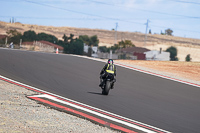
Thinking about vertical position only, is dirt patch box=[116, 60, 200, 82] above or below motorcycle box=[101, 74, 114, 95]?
below

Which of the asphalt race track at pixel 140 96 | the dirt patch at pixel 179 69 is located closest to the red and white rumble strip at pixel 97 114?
the asphalt race track at pixel 140 96

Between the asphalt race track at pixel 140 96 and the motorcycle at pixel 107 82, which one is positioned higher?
the motorcycle at pixel 107 82

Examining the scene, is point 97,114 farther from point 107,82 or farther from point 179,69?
point 179,69

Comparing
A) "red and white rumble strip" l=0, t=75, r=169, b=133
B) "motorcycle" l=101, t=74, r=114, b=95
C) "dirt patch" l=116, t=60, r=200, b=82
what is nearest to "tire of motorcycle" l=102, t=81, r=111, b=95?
"motorcycle" l=101, t=74, r=114, b=95

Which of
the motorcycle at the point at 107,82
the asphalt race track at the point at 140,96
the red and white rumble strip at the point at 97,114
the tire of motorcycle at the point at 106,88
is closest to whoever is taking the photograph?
the red and white rumble strip at the point at 97,114

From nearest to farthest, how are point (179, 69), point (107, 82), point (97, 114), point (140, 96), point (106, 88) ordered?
point (97, 114)
point (107, 82)
point (106, 88)
point (140, 96)
point (179, 69)

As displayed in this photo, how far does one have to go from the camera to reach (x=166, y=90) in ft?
60.5

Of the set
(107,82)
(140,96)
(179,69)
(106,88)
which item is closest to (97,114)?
(107,82)

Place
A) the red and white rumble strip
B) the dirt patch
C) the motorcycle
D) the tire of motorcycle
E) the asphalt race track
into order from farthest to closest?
the dirt patch
the tire of motorcycle
the motorcycle
the asphalt race track
the red and white rumble strip

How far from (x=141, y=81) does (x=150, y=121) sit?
1099 cm

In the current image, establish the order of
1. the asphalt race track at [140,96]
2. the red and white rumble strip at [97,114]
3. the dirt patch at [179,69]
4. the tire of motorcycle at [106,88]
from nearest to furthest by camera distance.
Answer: the red and white rumble strip at [97,114] < the asphalt race track at [140,96] < the tire of motorcycle at [106,88] < the dirt patch at [179,69]

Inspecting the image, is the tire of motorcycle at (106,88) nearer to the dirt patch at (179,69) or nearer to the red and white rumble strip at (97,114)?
the red and white rumble strip at (97,114)

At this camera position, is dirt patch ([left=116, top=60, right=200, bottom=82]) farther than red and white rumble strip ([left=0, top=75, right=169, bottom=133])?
Yes

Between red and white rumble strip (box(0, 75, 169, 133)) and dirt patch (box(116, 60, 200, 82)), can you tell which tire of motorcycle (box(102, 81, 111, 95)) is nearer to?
red and white rumble strip (box(0, 75, 169, 133))
